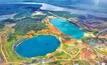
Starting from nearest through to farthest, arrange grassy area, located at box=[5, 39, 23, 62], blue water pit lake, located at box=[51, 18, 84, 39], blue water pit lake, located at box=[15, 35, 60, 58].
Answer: grassy area, located at box=[5, 39, 23, 62] < blue water pit lake, located at box=[15, 35, 60, 58] < blue water pit lake, located at box=[51, 18, 84, 39]

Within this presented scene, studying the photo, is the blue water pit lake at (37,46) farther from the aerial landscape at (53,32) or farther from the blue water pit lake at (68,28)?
the blue water pit lake at (68,28)

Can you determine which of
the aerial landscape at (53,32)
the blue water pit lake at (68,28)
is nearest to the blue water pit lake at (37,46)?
the aerial landscape at (53,32)

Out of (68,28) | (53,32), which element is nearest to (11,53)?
(53,32)

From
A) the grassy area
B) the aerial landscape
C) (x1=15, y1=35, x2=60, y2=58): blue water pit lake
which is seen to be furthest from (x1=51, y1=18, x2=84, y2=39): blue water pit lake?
the grassy area

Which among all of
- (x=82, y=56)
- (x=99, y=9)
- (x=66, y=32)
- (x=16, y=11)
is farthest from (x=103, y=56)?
(x=16, y=11)

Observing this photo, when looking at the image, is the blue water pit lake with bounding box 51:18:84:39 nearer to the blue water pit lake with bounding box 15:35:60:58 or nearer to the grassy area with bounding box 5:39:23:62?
the blue water pit lake with bounding box 15:35:60:58

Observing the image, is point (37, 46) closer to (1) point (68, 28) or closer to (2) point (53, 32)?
(2) point (53, 32)

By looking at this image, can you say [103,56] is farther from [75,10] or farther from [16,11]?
[16,11]
